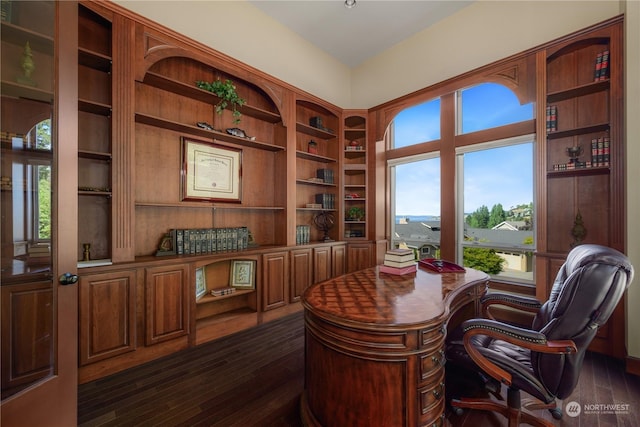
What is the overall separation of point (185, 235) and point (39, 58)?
1680mm

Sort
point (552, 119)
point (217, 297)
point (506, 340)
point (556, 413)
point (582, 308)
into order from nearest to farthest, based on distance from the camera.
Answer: point (582, 308)
point (506, 340)
point (556, 413)
point (552, 119)
point (217, 297)

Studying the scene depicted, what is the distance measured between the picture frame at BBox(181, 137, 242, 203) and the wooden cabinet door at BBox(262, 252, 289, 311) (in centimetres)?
89

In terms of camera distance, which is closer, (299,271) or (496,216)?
(496,216)

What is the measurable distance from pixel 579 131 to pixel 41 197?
453 centimetres

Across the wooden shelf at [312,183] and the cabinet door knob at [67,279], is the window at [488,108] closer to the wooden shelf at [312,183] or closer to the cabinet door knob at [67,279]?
the wooden shelf at [312,183]

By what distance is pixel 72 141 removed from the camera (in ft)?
5.00

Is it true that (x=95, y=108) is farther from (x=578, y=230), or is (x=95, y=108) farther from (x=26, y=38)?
(x=578, y=230)

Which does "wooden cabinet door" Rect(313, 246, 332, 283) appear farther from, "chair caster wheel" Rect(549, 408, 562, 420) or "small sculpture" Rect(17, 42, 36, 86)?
"small sculpture" Rect(17, 42, 36, 86)

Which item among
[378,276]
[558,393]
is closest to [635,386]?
[558,393]

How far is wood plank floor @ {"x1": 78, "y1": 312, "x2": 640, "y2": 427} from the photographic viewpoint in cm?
168

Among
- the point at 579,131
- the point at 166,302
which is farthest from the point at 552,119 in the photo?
the point at 166,302

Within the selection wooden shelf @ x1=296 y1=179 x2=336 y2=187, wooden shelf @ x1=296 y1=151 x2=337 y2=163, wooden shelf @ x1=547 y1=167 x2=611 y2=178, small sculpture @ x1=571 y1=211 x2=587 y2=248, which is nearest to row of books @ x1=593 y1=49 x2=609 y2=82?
wooden shelf @ x1=547 y1=167 x2=611 y2=178

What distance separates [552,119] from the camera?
9.05ft

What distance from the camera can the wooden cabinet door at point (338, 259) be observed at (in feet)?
13.1
